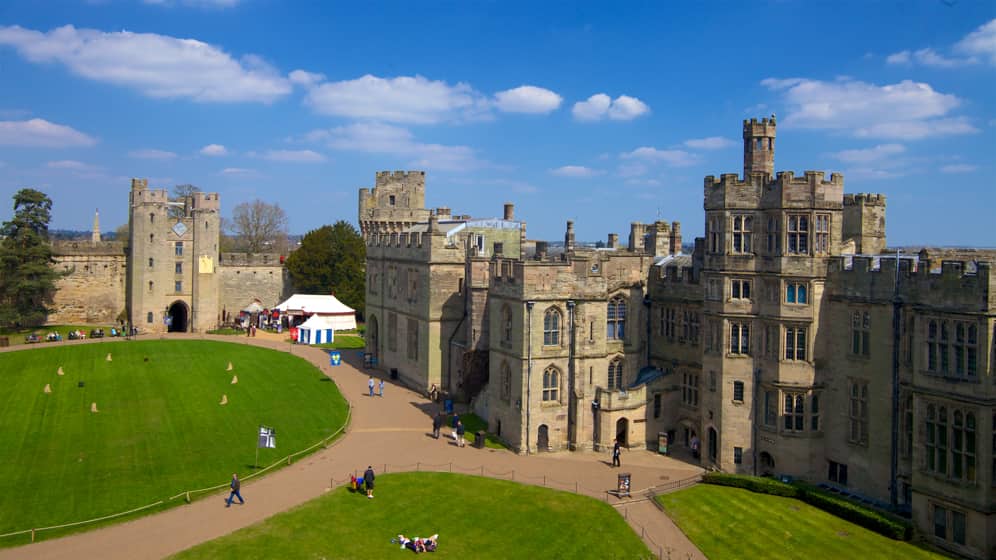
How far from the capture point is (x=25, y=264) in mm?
62000

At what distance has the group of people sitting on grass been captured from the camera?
1043 inches

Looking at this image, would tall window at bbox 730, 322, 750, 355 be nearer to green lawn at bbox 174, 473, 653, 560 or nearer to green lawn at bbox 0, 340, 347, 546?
green lawn at bbox 174, 473, 653, 560

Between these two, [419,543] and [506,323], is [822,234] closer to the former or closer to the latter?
[506,323]

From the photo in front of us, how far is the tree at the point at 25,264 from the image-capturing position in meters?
61.7

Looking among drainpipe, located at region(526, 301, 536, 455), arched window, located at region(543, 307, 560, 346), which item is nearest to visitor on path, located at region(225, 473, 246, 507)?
drainpipe, located at region(526, 301, 536, 455)

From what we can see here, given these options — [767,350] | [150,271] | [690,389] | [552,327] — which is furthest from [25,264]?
[767,350]

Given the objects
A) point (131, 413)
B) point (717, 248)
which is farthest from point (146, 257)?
point (717, 248)

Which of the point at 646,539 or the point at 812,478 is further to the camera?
the point at 812,478

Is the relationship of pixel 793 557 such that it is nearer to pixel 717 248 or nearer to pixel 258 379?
pixel 717 248

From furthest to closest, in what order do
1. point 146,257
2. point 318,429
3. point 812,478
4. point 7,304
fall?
1. point 146,257
2. point 7,304
3. point 318,429
4. point 812,478

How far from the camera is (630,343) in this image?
4238cm

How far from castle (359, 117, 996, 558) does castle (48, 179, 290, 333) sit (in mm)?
32941

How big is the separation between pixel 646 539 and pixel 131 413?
28.9m

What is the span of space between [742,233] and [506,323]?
12843 millimetres
